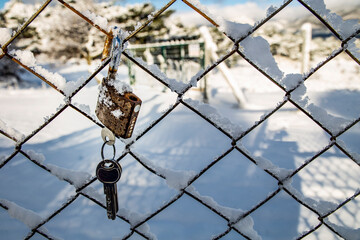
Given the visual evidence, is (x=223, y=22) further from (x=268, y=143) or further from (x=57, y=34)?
(x=57, y=34)

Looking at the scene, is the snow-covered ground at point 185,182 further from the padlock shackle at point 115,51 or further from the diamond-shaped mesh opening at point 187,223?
the padlock shackle at point 115,51

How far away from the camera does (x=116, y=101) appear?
1.96 ft

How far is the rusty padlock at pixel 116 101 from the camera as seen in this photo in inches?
23.0

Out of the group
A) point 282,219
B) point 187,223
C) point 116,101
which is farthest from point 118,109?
point 282,219

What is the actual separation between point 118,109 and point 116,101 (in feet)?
0.07

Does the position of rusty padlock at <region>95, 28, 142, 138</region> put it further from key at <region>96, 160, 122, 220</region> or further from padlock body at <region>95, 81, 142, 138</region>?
key at <region>96, 160, 122, 220</region>

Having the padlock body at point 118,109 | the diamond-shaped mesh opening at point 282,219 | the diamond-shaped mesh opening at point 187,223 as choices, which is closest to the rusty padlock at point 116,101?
the padlock body at point 118,109

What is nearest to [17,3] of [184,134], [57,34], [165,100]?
[57,34]

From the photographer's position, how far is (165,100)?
4707mm

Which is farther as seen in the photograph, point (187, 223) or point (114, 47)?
point (187, 223)

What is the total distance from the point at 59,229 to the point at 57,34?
17.9m

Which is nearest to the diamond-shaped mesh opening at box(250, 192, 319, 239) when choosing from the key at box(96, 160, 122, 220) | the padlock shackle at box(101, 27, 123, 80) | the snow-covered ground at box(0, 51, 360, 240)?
the snow-covered ground at box(0, 51, 360, 240)

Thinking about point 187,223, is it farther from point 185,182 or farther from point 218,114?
point 218,114

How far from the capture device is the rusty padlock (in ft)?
1.92
